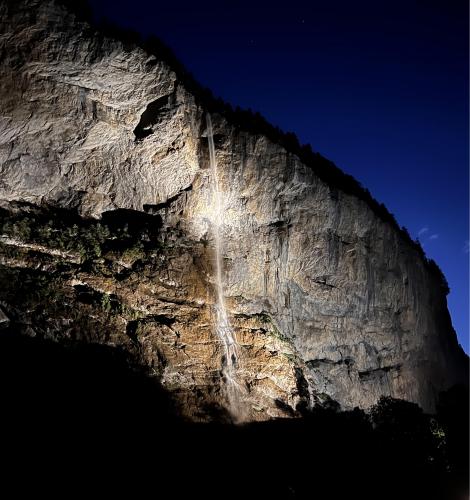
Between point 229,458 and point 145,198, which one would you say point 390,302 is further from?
point 145,198

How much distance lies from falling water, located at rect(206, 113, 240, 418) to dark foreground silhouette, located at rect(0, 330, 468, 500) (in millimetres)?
1308

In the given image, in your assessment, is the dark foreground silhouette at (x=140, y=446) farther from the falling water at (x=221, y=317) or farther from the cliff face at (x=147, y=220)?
the falling water at (x=221, y=317)

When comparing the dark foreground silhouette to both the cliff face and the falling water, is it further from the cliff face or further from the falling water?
the falling water

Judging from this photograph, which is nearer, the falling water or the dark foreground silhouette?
the dark foreground silhouette

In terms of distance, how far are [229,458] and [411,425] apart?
1164cm

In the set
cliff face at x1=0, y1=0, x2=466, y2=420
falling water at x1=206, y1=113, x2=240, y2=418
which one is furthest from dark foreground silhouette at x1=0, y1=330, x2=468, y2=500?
falling water at x1=206, y1=113, x2=240, y2=418

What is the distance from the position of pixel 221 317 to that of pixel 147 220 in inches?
212

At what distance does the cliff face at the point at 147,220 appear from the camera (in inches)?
504

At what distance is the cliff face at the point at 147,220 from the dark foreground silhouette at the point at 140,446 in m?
0.78

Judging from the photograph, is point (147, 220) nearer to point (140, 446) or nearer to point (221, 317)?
point (221, 317)

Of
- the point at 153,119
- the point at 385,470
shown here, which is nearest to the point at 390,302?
the point at 385,470

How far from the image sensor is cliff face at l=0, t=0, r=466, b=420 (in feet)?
42.0

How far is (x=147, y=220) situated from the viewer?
1602 cm

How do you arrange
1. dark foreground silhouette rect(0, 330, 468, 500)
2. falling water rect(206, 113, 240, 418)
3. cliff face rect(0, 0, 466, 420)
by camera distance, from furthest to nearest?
falling water rect(206, 113, 240, 418)
cliff face rect(0, 0, 466, 420)
dark foreground silhouette rect(0, 330, 468, 500)
